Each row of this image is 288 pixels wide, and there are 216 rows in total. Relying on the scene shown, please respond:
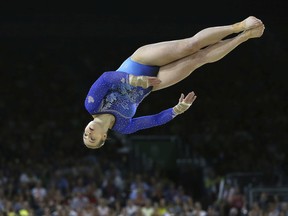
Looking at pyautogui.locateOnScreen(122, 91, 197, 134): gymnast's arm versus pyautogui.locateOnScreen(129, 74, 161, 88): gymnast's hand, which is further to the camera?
pyautogui.locateOnScreen(122, 91, 197, 134): gymnast's arm

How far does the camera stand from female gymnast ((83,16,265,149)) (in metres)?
8.23

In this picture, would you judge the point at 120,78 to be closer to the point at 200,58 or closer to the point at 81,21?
the point at 200,58

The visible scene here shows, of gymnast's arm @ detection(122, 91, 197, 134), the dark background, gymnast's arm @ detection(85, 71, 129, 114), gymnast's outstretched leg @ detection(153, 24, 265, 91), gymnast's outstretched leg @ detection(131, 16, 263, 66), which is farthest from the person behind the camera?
the dark background

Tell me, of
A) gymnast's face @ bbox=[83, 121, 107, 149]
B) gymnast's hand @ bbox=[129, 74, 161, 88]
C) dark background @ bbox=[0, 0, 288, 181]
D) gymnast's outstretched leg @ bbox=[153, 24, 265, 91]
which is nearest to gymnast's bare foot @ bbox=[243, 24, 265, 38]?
gymnast's outstretched leg @ bbox=[153, 24, 265, 91]

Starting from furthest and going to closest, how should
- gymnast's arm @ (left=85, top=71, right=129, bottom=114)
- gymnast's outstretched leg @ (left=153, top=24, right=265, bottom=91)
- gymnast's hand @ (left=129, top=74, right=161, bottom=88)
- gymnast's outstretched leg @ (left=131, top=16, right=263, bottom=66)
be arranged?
1. gymnast's outstretched leg @ (left=153, top=24, right=265, bottom=91)
2. gymnast's outstretched leg @ (left=131, top=16, right=263, bottom=66)
3. gymnast's arm @ (left=85, top=71, right=129, bottom=114)
4. gymnast's hand @ (left=129, top=74, right=161, bottom=88)

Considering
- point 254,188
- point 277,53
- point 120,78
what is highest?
point 277,53

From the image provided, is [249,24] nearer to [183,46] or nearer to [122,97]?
[183,46]

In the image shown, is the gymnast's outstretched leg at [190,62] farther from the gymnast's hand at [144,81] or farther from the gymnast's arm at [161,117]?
the gymnast's hand at [144,81]

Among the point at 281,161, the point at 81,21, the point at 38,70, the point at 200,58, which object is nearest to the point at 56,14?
the point at 81,21

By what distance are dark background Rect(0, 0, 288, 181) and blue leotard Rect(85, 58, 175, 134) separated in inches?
330

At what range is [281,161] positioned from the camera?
1841cm

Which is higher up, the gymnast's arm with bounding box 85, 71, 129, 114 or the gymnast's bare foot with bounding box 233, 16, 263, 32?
the gymnast's bare foot with bounding box 233, 16, 263, 32

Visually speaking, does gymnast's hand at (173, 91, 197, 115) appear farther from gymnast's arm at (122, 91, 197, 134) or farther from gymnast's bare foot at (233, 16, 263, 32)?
gymnast's bare foot at (233, 16, 263, 32)

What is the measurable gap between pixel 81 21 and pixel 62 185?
582 cm
